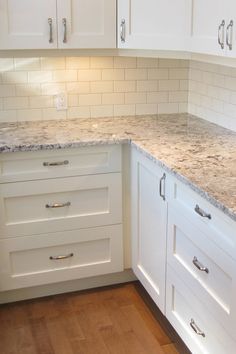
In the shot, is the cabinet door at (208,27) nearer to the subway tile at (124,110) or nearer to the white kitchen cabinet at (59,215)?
the white kitchen cabinet at (59,215)

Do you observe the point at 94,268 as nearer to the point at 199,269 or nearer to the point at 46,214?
the point at 46,214

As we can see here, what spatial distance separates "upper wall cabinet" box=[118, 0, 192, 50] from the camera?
2.42m

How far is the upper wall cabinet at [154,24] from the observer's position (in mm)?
2422

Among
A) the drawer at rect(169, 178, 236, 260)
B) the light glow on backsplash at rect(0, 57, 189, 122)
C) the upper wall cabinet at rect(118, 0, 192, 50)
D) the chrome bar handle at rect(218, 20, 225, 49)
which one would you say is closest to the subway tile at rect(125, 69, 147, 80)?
the light glow on backsplash at rect(0, 57, 189, 122)

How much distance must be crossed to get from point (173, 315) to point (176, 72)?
5.43 feet

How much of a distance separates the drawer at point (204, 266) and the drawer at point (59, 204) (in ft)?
1.91

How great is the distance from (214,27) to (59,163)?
3.42 ft

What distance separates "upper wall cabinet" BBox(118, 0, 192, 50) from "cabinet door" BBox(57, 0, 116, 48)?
2.3 inches

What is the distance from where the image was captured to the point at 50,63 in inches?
119

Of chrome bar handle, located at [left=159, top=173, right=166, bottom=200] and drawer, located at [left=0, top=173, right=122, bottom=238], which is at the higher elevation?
chrome bar handle, located at [left=159, top=173, right=166, bottom=200]

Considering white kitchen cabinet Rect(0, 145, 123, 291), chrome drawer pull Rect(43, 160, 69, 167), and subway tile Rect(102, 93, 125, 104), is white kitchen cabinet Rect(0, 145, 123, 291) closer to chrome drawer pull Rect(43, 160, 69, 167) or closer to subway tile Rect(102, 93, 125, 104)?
chrome drawer pull Rect(43, 160, 69, 167)

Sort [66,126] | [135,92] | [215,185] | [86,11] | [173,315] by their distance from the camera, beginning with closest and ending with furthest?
[215,185] < [173,315] < [86,11] < [66,126] < [135,92]

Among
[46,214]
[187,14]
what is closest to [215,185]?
[187,14]

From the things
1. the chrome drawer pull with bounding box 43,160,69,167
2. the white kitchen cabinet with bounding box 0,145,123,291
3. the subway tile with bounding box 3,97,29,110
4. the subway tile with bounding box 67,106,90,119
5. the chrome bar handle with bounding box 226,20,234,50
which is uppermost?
the chrome bar handle with bounding box 226,20,234,50
